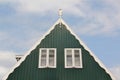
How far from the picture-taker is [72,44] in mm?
29188

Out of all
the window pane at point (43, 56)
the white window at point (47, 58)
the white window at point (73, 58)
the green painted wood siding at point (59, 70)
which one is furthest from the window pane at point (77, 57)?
the window pane at point (43, 56)

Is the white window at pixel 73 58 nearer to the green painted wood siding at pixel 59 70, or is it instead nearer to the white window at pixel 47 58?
the green painted wood siding at pixel 59 70

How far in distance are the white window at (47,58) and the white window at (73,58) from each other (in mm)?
1216

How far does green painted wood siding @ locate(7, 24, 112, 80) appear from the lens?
2762 cm

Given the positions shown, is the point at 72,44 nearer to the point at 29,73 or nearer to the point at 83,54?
the point at 83,54

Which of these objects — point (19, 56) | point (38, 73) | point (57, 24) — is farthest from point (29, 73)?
point (57, 24)

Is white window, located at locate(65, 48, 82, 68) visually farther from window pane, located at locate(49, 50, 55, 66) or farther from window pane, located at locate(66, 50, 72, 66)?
window pane, located at locate(49, 50, 55, 66)

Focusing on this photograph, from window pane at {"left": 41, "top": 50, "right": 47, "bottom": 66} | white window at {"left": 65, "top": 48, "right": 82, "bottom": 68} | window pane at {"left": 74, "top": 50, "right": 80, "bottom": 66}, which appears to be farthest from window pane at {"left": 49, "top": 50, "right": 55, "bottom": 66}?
window pane at {"left": 74, "top": 50, "right": 80, "bottom": 66}

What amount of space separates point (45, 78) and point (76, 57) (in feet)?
12.0

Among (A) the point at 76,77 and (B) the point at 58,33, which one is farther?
(B) the point at 58,33

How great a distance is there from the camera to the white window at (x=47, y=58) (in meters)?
28.1

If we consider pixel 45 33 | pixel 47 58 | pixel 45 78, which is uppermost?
pixel 45 33

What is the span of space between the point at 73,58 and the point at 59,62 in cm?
138

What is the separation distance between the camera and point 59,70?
91.5 ft
